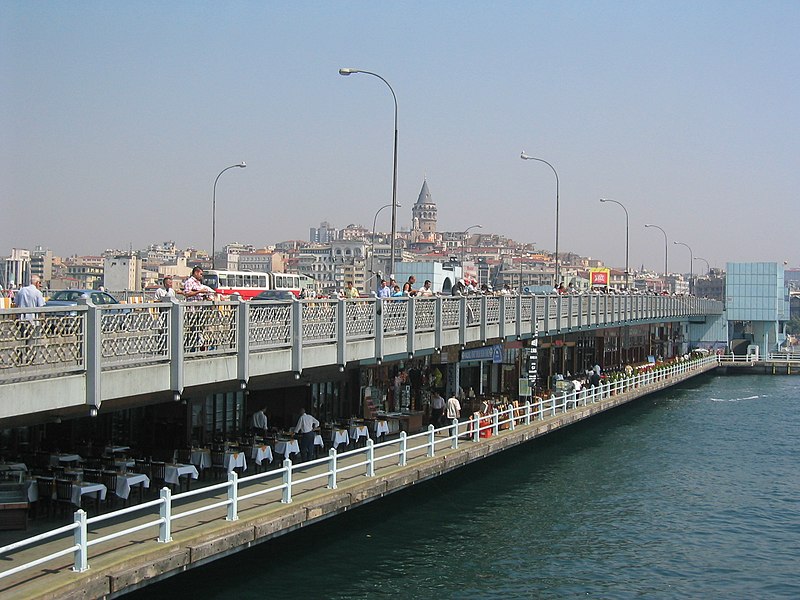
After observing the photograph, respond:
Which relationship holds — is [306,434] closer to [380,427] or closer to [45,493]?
[380,427]

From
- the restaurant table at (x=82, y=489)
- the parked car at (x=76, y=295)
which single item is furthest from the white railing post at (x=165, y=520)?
the parked car at (x=76, y=295)

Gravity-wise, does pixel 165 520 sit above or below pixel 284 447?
above

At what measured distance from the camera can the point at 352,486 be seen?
21.7 meters

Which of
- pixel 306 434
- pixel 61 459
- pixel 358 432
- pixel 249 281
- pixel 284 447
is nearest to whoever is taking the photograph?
pixel 61 459

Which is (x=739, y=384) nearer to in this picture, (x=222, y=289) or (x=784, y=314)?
(x=784, y=314)

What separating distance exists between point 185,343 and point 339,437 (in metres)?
10.3

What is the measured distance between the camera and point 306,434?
25047 mm

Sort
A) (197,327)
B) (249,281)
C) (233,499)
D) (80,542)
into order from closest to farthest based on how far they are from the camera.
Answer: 1. (80,542)
2. (197,327)
3. (233,499)
4. (249,281)

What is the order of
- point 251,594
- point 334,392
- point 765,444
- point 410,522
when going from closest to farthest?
1. point 251,594
2. point 410,522
3. point 334,392
4. point 765,444

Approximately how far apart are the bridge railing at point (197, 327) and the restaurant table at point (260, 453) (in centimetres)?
330

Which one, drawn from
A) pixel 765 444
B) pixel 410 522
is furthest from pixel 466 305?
pixel 765 444

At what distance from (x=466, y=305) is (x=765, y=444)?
1856cm

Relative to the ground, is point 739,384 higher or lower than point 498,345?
lower

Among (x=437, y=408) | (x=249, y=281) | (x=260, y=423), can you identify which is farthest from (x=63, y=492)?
(x=249, y=281)
